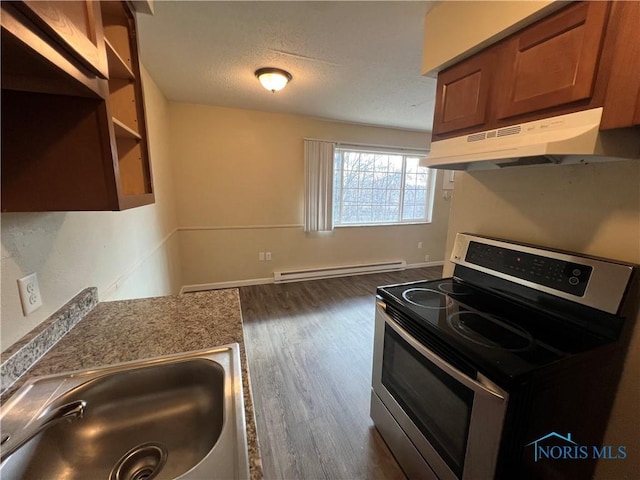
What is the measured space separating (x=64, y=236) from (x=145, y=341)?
1.77 feet

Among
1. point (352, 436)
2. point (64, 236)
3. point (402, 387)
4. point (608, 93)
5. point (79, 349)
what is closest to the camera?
point (608, 93)

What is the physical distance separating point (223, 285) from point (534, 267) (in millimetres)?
3606

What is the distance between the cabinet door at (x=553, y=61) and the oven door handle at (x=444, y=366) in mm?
1016

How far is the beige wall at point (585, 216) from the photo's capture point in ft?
3.06

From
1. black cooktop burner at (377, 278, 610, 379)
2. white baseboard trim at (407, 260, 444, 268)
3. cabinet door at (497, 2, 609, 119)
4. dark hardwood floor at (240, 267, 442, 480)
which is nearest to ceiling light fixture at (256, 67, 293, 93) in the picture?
cabinet door at (497, 2, 609, 119)

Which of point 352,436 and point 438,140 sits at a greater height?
point 438,140

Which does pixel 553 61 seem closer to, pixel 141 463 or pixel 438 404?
pixel 438 404

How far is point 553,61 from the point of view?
951mm

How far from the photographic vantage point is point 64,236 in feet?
3.40

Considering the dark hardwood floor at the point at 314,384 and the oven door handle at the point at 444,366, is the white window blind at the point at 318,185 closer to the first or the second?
the dark hardwood floor at the point at 314,384

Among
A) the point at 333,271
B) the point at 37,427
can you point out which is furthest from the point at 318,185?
the point at 37,427

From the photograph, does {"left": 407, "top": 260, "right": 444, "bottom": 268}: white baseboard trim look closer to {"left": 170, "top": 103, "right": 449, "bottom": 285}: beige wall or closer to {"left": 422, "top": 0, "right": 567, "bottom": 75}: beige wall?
{"left": 170, "top": 103, "right": 449, "bottom": 285}: beige wall

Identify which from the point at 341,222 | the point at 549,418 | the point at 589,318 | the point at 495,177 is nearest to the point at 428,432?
the point at 549,418

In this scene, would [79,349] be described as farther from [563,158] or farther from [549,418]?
[563,158]
